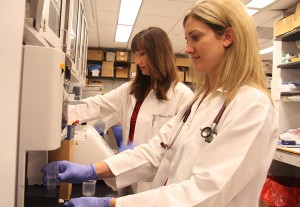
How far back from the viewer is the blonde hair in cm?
90

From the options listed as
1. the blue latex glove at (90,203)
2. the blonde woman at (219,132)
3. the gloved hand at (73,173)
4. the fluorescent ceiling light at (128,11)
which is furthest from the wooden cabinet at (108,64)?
the blue latex glove at (90,203)

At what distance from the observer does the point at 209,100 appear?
3.30ft

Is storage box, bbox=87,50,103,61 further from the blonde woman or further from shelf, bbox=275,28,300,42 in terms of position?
the blonde woman

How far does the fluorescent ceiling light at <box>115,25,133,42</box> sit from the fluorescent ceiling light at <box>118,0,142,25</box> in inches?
11.3

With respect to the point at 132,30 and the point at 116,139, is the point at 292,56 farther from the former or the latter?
the point at 132,30

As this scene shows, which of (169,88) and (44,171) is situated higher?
(169,88)

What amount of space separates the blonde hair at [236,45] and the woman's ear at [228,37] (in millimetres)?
11

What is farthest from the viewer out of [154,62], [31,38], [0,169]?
[154,62]

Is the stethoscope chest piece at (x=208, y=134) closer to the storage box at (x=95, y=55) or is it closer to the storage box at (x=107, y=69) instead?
the storage box at (x=107, y=69)

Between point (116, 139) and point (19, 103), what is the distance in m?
2.60

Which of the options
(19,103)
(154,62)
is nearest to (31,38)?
(19,103)

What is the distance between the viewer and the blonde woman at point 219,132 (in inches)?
30.8

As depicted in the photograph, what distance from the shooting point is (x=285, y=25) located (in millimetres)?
3367

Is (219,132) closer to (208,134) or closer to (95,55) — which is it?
(208,134)
